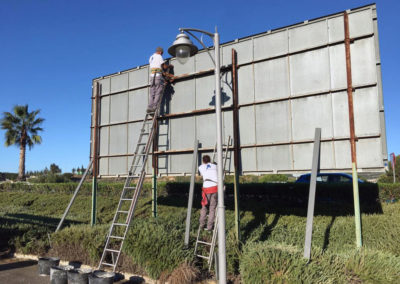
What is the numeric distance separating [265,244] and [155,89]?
21.9 feet

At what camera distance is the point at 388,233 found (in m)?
8.36

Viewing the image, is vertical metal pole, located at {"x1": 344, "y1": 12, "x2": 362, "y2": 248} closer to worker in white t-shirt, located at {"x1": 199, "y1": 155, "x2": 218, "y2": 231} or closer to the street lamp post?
worker in white t-shirt, located at {"x1": 199, "y1": 155, "x2": 218, "y2": 231}

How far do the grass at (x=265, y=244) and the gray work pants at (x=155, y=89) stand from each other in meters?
4.02

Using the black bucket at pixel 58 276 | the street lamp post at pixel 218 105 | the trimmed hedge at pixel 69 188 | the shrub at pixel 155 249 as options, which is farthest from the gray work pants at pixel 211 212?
the trimmed hedge at pixel 69 188

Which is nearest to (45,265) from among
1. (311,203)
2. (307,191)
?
(311,203)

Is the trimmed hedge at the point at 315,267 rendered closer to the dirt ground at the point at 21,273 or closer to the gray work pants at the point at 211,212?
the gray work pants at the point at 211,212

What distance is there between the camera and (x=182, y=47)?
6684 mm

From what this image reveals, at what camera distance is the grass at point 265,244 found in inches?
224

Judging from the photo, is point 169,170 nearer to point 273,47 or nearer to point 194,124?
point 194,124

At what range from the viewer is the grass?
5699mm

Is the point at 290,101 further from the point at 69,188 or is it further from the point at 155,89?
the point at 69,188

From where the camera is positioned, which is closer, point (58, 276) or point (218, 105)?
point (218, 105)

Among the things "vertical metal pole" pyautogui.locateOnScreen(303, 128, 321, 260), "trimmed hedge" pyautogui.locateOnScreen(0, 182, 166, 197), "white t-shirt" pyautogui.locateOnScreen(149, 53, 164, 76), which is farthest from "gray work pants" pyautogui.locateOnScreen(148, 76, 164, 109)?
"trimmed hedge" pyautogui.locateOnScreen(0, 182, 166, 197)

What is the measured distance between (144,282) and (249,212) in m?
5.68
